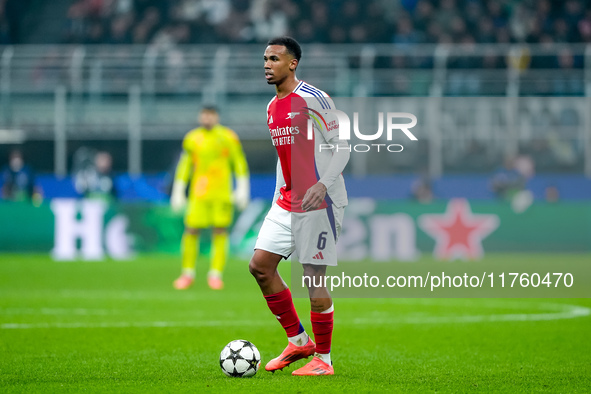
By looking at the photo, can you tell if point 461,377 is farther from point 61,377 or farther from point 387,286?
point 387,286

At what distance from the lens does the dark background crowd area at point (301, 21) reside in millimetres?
21266

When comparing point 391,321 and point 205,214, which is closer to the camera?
point 391,321

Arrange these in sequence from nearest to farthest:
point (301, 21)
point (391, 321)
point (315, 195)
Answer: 1. point (315, 195)
2. point (391, 321)
3. point (301, 21)

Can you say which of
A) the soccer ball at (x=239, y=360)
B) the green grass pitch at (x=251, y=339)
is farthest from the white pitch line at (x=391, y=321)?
the soccer ball at (x=239, y=360)

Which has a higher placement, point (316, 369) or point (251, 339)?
point (316, 369)

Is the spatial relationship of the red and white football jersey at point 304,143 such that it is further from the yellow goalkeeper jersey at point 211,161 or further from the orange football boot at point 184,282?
the yellow goalkeeper jersey at point 211,161

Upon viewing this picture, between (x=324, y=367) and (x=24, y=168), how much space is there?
13.0 m

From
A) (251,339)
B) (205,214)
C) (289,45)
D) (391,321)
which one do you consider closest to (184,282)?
(205,214)

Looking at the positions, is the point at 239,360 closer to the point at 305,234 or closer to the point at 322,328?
the point at 322,328

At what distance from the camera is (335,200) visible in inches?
219

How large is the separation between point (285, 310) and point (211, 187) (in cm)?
655

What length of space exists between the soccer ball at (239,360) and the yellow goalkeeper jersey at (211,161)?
6.58m

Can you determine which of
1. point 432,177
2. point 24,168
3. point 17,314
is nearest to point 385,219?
point 432,177

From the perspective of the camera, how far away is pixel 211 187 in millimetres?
12133
